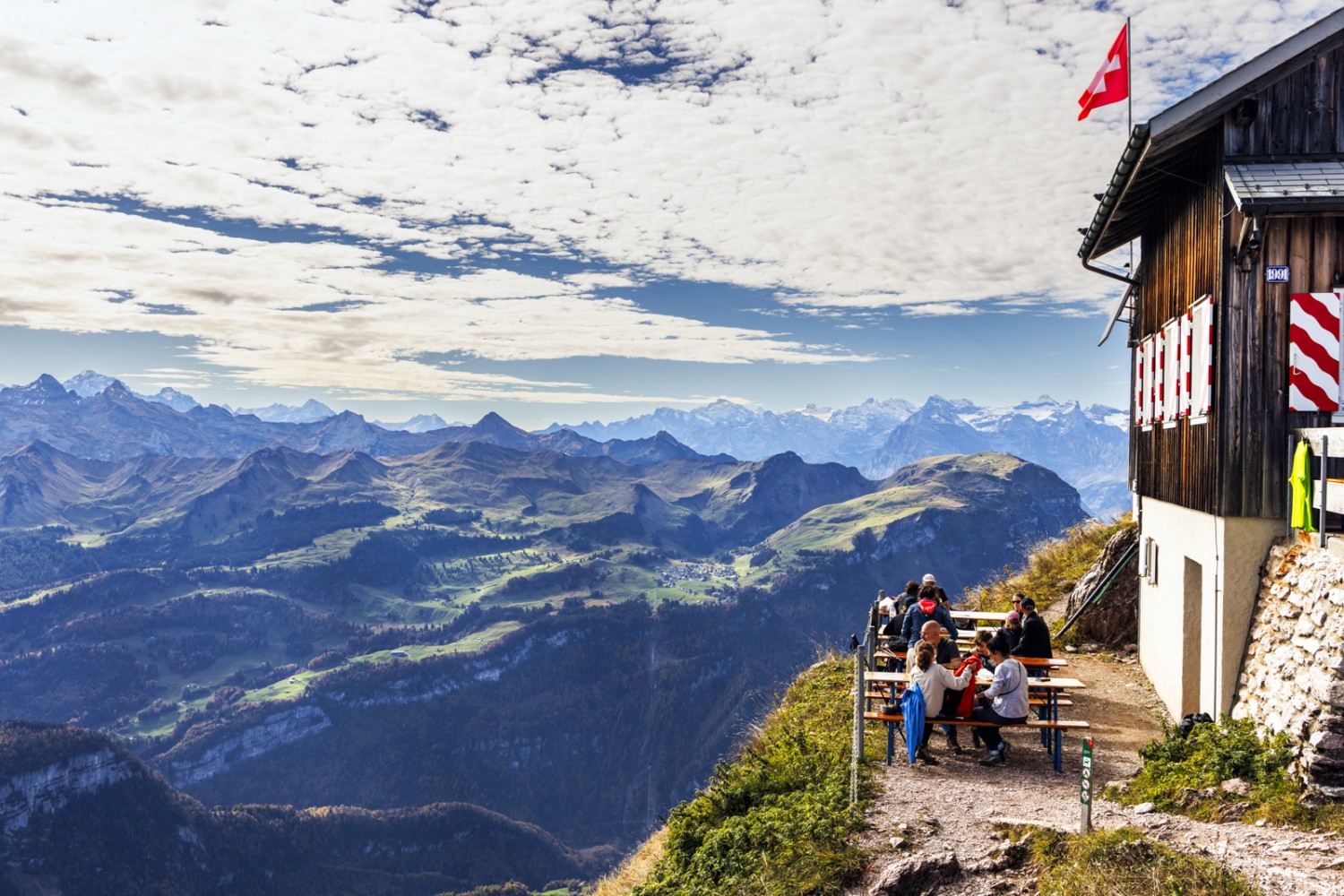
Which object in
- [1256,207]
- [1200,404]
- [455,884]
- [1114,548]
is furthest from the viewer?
[455,884]

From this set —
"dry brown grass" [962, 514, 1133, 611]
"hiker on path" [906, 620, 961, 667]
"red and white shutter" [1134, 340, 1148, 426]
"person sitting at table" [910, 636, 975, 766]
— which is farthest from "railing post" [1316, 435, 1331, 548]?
"dry brown grass" [962, 514, 1133, 611]

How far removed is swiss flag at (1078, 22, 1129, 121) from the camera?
1538 cm

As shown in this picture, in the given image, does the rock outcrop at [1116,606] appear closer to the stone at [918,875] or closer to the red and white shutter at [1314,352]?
the red and white shutter at [1314,352]

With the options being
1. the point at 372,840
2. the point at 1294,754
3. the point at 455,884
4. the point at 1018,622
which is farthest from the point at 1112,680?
the point at 372,840

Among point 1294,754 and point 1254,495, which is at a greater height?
point 1254,495

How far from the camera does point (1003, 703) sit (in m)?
13.3

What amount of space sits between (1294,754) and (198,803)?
206m

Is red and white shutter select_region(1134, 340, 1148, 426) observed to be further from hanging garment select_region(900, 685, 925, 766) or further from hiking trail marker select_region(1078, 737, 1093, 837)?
hiking trail marker select_region(1078, 737, 1093, 837)

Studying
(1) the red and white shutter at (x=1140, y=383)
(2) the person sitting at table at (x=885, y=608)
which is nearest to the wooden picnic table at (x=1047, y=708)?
(2) the person sitting at table at (x=885, y=608)

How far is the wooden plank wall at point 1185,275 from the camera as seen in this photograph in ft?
43.5

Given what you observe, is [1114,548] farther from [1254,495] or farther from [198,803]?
[198,803]

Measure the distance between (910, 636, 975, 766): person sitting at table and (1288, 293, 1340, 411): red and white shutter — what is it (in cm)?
592

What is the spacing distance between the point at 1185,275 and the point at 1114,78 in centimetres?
372

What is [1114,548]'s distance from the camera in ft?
72.0
